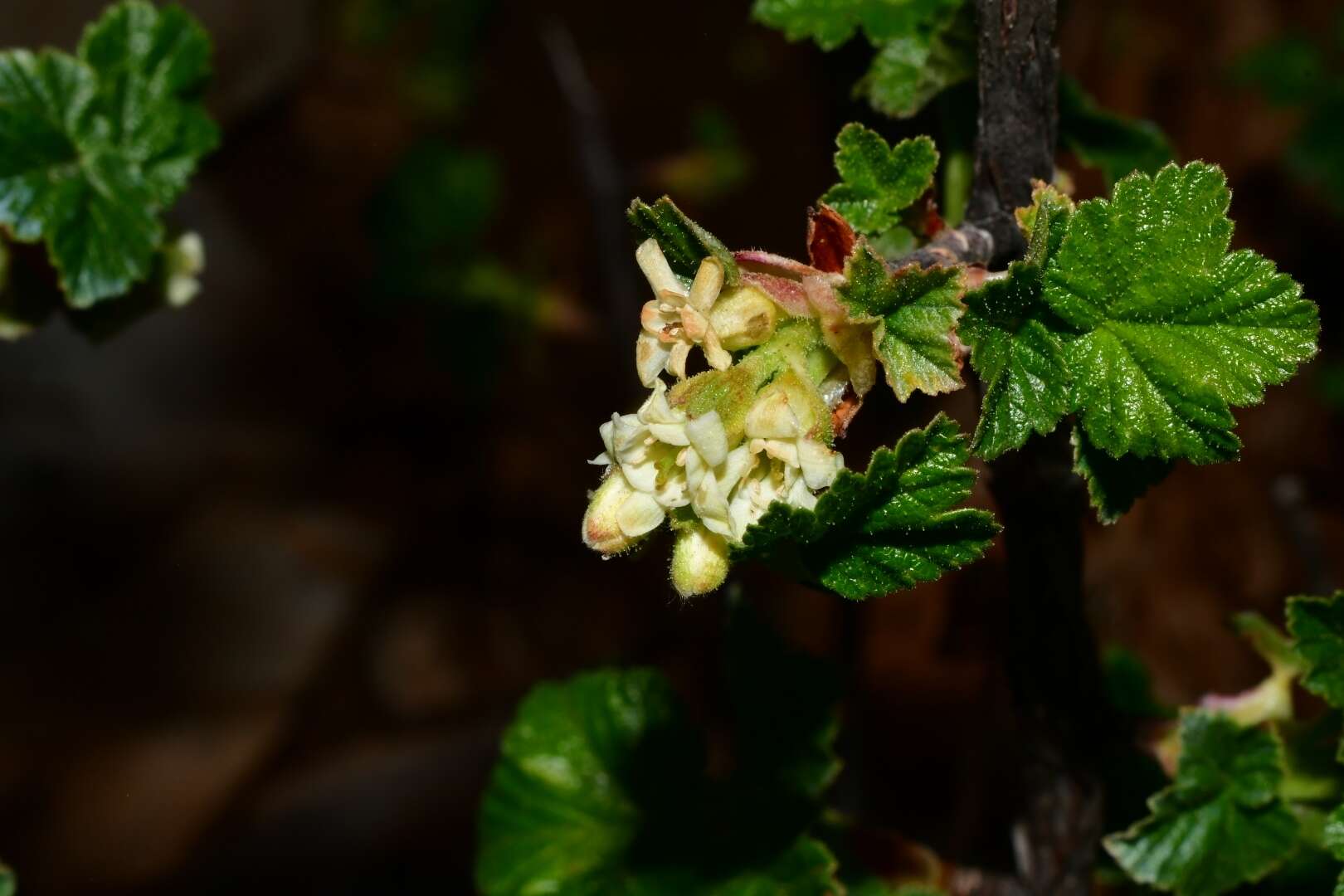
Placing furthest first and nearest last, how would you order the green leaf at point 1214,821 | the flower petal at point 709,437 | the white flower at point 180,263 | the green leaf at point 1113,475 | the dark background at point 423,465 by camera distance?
1. the dark background at point 423,465
2. the white flower at point 180,263
3. the green leaf at point 1214,821
4. the green leaf at point 1113,475
5. the flower petal at point 709,437

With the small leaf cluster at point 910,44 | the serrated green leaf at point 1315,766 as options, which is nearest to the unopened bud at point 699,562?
the small leaf cluster at point 910,44

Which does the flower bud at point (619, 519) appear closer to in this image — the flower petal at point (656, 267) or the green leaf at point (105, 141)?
the flower petal at point (656, 267)

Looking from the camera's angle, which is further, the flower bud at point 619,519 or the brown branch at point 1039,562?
the brown branch at point 1039,562

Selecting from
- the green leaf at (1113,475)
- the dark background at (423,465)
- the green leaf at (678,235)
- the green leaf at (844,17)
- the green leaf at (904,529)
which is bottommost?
the dark background at (423,465)

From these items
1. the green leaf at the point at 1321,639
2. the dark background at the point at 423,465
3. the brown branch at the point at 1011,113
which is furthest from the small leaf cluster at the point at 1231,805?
the dark background at the point at 423,465

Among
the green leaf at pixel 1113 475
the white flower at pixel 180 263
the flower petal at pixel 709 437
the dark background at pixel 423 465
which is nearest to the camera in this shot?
the flower petal at pixel 709 437

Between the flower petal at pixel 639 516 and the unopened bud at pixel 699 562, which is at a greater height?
the flower petal at pixel 639 516

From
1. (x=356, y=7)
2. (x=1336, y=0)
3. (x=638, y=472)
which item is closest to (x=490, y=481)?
(x=356, y=7)

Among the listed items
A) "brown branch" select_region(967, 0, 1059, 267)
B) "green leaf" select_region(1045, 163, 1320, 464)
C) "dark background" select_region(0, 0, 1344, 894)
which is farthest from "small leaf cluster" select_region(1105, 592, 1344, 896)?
"dark background" select_region(0, 0, 1344, 894)
